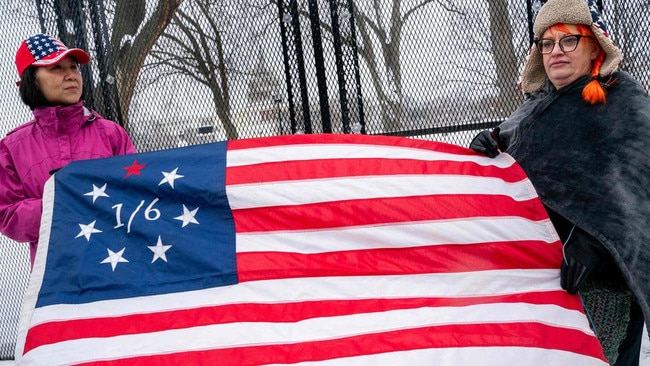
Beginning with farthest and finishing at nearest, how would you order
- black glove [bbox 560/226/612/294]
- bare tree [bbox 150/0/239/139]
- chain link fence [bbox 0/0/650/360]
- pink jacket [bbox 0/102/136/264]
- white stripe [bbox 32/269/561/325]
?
bare tree [bbox 150/0/239/139]
chain link fence [bbox 0/0/650/360]
pink jacket [bbox 0/102/136/264]
white stripe [bbox 32/269/561/325]
black glove [bbox 560/226/612/294]

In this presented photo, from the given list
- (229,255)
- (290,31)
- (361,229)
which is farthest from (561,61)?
(290,31)

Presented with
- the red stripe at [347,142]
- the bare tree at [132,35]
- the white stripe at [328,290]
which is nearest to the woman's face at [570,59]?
the red stripe at [347,142]

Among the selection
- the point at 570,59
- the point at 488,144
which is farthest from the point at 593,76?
the point at 488,144

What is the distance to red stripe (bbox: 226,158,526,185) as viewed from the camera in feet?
9.01

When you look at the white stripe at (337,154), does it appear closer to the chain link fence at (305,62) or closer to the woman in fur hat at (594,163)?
the woman in fur hat at (594,163)

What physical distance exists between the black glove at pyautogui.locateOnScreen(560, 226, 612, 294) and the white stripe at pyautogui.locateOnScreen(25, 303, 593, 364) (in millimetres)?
124

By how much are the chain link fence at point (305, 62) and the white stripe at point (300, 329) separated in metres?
1.80

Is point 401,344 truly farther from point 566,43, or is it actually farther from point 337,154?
point 566,43

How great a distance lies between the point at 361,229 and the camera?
2621 mm

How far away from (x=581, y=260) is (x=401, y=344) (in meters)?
0.73

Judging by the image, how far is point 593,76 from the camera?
2.47 metres

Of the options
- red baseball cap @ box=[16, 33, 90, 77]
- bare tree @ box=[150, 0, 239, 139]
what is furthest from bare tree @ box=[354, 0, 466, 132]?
red baseball cap @ box=[16, 33, 90, 77]

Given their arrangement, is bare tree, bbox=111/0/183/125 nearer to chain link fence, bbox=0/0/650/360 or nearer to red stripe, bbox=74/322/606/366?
chain link fence, bbox=0/0/650/360

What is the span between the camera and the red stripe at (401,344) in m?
2.28
